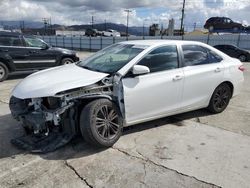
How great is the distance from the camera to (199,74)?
5141mm

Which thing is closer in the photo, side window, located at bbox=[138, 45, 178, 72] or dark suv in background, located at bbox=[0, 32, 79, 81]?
side window, located at bbox=[138, 45, 178, 72]

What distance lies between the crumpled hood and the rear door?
169cm

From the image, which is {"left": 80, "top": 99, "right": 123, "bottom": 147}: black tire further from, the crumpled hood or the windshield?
the windshield

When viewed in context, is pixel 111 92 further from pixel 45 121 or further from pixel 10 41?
pixel 10 41

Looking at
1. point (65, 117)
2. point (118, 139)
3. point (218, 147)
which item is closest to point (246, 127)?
point (218, 147)

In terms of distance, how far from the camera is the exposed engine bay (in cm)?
384

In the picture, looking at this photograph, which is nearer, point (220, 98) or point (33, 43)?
point (220, 98)

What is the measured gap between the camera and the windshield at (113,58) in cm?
444

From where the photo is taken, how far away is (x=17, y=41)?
9922mm

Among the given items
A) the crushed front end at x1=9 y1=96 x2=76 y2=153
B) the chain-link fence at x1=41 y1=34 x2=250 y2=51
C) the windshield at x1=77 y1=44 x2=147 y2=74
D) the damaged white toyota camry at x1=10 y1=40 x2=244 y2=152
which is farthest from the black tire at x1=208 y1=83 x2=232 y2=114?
the chain-link fence at x1=41 y1=34 x2=250 y2=51

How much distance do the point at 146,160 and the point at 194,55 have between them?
7.97 feet

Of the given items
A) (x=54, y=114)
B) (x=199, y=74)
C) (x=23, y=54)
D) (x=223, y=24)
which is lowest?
(x=54, y=114)

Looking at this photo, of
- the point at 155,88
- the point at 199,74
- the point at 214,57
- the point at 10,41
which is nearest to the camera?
the point at 155,88

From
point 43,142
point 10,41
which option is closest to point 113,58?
point 43,142
